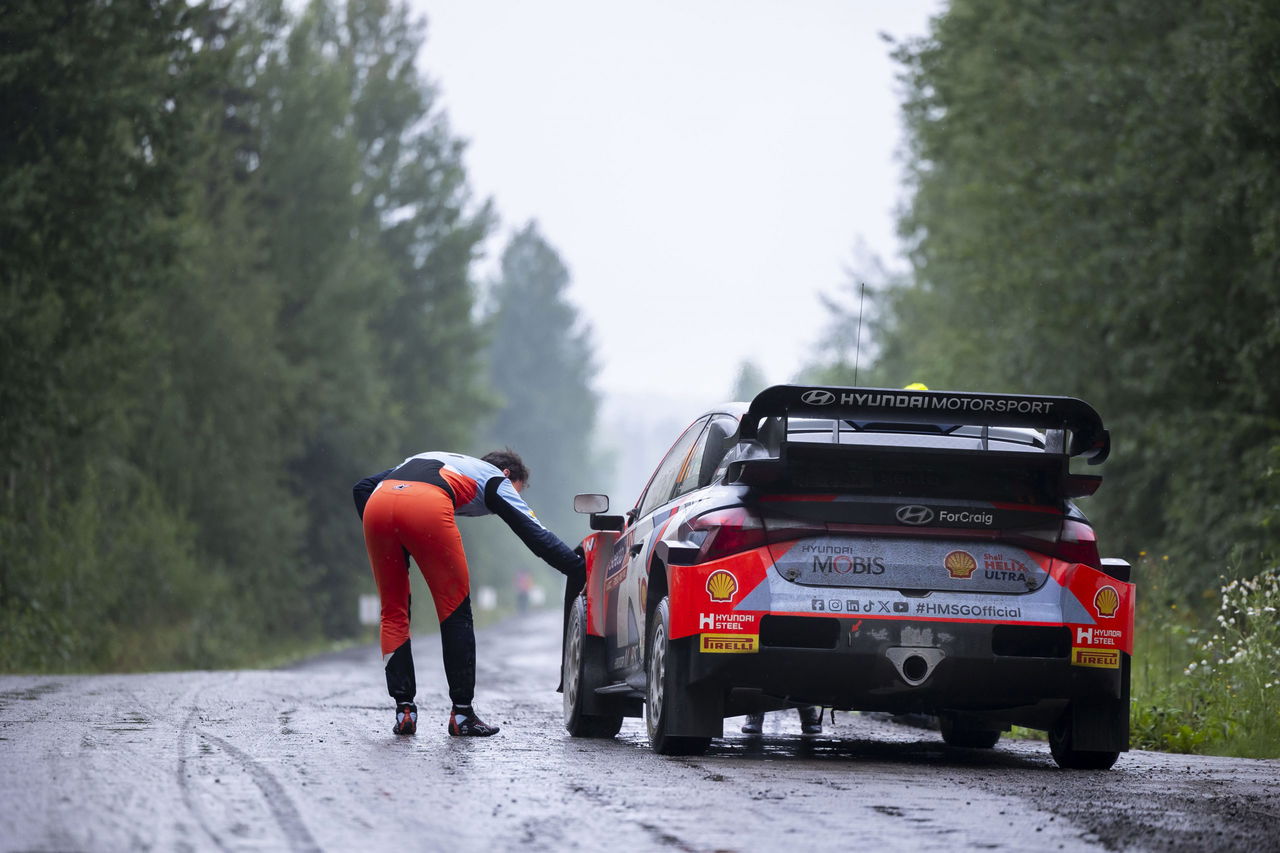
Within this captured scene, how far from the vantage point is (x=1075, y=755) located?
29.4 feet

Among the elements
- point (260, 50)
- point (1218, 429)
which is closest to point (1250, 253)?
point (1218, 429)

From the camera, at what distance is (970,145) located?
1135 inches

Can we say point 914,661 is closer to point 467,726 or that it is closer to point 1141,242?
point 467,726

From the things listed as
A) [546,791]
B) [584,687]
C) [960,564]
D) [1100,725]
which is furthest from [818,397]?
[584,687]

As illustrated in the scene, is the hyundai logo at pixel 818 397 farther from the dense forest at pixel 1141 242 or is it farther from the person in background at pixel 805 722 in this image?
the dense forest at pixel 1141 242

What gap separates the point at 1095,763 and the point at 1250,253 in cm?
1259

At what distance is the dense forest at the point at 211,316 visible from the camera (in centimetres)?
2245

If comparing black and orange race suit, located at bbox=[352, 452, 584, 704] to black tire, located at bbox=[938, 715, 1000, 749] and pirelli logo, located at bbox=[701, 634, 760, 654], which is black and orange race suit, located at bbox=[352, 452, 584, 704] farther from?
black tire, located at bbox=[938, 715, 1000, 749]

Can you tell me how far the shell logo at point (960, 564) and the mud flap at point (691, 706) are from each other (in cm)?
124

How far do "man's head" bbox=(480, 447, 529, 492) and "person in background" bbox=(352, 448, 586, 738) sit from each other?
0.16 m

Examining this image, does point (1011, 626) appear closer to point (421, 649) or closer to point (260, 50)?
point (421, 649)

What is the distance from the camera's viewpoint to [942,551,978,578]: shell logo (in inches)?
340

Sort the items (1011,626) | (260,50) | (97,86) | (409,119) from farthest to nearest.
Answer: (409,119), (260,50), (97,86), (1011,626)

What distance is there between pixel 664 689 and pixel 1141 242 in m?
14.9
